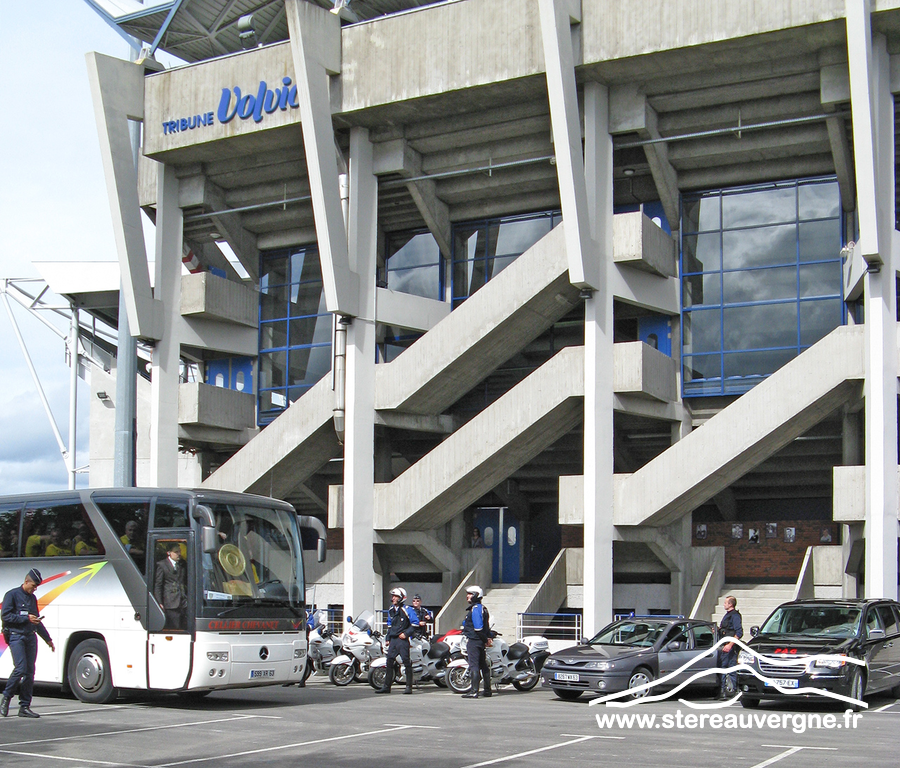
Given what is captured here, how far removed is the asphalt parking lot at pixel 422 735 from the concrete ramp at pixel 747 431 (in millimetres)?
8070

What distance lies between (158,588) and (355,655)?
5.59m

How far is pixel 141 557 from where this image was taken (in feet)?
48.9

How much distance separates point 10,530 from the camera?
53.9ft

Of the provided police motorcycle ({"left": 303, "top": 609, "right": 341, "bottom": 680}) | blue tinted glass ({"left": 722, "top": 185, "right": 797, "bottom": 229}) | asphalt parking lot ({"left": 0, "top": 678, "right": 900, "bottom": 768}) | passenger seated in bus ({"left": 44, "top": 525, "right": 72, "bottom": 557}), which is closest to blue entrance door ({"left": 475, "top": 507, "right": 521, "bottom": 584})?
blue tinted glass ({"left": 722, "top": 185, "right": 797, "bottom": 229})

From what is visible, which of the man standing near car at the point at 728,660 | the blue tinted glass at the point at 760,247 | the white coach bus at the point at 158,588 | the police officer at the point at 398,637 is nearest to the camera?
the white coach bus at the point at 158,588

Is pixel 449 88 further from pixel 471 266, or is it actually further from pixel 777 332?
pixel 777 332

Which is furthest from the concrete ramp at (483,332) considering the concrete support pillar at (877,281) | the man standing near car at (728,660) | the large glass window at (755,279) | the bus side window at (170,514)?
the bus side window at (170,514)

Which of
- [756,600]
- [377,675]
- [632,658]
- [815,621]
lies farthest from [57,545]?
[756,600]

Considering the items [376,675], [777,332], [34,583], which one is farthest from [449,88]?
[34,583]

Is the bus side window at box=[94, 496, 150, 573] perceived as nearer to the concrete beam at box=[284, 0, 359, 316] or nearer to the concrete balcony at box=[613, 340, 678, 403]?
the concrete beam at box=[284, 0, 359, 316]

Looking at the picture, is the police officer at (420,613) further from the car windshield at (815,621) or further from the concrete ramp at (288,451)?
the concrete ramp at (288,451)

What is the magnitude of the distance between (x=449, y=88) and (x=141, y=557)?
47.4 ft

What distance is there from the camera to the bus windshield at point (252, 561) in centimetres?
1472

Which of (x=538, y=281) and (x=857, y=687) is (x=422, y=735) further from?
(x=538, y=281)
